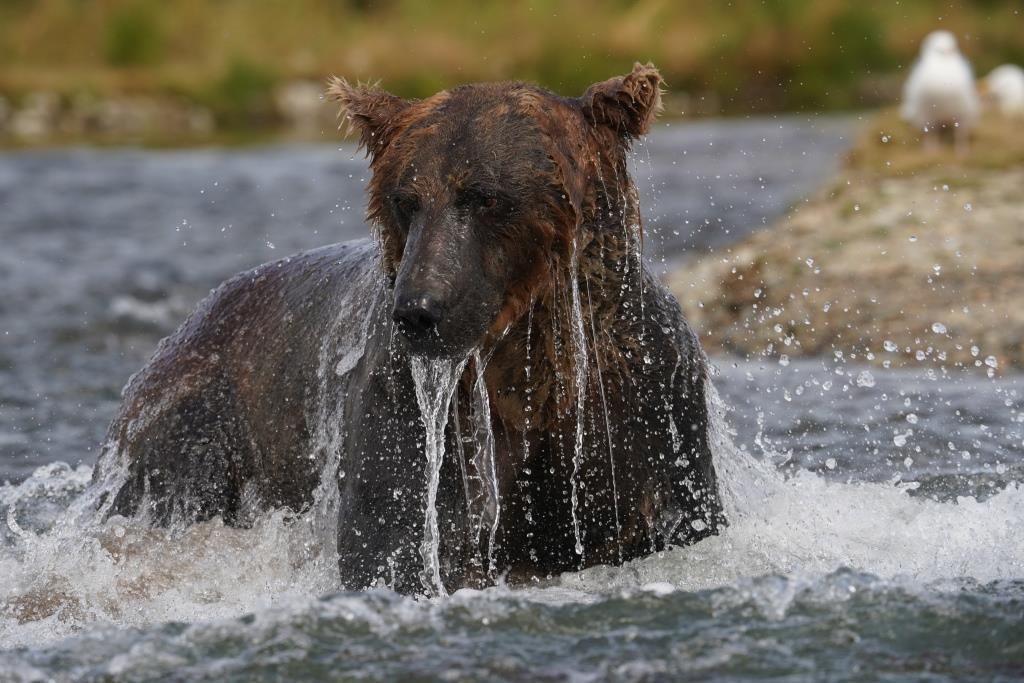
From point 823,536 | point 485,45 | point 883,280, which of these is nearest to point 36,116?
point 485,45

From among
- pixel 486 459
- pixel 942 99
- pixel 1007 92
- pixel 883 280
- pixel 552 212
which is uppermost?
pixel 1007 92

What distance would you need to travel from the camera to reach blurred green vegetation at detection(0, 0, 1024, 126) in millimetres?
33406

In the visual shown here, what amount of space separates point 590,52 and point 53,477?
26.9m

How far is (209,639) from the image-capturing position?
176 inches

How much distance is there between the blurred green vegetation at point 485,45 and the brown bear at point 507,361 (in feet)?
84.2

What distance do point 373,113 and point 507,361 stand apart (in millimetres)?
847

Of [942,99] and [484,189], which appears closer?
[484,189]

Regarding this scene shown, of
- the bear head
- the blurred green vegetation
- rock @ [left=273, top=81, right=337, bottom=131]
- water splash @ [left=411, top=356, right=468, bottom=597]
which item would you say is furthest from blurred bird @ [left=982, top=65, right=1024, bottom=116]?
rock @ [left=273, top=81, right=337, bottom=131]

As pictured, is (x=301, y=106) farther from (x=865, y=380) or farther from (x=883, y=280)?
(x=865, y=380)

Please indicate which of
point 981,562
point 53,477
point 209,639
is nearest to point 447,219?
point 209,639

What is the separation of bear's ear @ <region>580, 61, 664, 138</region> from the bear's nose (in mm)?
895

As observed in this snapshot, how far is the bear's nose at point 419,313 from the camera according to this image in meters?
4.29

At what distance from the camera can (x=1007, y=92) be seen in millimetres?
19219

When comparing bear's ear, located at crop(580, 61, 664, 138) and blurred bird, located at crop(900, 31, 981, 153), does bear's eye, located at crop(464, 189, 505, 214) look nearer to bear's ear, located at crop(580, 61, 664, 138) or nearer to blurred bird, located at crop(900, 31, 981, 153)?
bear's ear, located at crop(580, 61, 664, 138)
